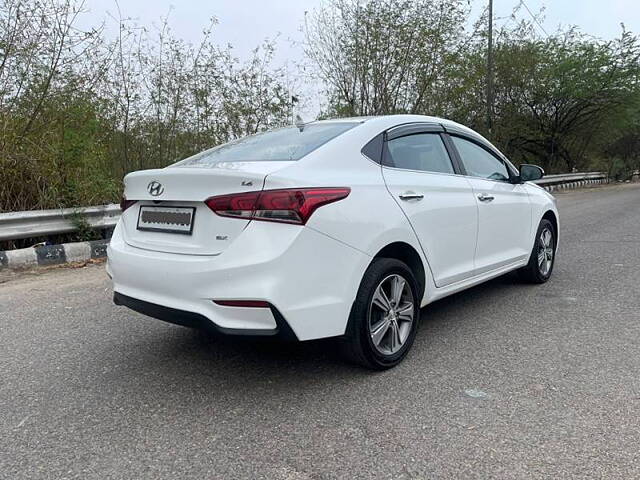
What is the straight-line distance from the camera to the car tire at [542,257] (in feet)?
17.0

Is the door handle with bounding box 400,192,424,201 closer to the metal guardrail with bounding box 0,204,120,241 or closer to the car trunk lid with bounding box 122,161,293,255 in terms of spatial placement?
the car trunk lid with bounding box 122,161,293,255

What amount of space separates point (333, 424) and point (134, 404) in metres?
1.12

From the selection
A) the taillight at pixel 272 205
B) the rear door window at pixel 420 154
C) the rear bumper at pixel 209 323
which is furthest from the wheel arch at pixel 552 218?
the rear bumper at pixel 209 323

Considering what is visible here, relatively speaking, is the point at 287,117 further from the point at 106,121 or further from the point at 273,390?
the point at 273,390

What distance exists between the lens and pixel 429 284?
3.58 m

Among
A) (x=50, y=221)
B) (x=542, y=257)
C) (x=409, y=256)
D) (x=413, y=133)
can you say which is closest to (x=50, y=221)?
(x=50, y=221)

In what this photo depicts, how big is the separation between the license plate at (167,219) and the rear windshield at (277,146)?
393mm

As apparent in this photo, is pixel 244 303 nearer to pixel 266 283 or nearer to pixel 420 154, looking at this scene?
pixel 266 283

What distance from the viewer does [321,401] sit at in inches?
112

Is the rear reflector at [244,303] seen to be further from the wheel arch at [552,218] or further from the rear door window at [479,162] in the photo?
the wheel arch at [552,218]

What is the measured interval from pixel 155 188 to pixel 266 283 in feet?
3.30

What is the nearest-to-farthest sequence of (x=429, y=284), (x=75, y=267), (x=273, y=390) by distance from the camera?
(x=273, y=390) < (x=429, y=284) < (x=75, y=267)

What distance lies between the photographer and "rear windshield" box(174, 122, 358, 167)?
3.19 metres

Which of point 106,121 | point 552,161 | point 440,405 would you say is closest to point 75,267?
point 106,121
